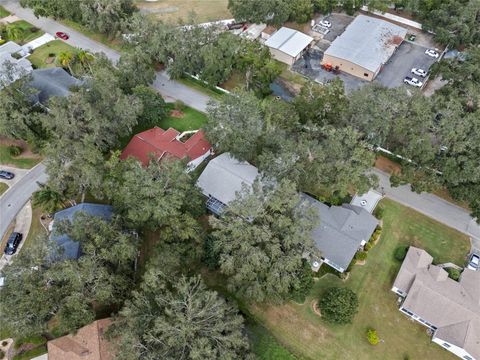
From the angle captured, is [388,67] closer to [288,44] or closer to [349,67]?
[349,67]

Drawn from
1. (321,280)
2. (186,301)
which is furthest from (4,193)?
(321,280)

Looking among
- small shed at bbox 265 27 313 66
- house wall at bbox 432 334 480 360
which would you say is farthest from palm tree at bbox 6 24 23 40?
house wall at bbox 432 334 480 360

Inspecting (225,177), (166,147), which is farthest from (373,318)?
(166,147)

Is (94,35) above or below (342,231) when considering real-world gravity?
above

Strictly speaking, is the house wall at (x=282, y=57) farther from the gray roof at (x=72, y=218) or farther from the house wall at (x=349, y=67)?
the gray roof at (x=72, y=218)

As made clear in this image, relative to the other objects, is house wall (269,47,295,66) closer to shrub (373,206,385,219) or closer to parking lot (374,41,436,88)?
parking lot (374,41,436,88)
